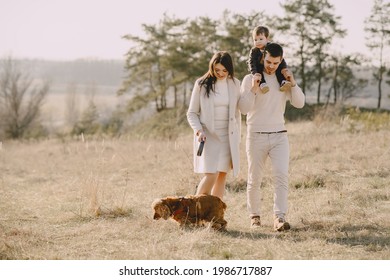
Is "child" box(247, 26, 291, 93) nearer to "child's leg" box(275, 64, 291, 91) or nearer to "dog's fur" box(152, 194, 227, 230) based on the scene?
"child's leg" box(275, 64, 291, 91)

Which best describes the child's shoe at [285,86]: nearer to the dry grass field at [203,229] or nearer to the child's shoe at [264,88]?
the child's shoe at [264,88]

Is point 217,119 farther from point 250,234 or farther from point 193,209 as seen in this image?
point 250,234

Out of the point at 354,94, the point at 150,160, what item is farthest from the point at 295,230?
the point at 354,94

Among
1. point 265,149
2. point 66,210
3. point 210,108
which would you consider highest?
point 210,108

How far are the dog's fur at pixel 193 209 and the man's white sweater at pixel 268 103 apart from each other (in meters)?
0.94

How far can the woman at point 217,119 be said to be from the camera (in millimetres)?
5023

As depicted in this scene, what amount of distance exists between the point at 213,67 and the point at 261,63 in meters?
0.53

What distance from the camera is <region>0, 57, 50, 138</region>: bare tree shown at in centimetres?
3503

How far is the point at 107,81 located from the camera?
81.1 meters

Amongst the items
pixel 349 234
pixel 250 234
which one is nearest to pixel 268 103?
pixel 250 234

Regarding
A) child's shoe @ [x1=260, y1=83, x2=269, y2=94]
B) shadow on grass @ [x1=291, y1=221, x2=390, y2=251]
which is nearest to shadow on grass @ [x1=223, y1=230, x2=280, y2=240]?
shadow on grass @ [x1=291, y1=221, x2=390, y2=251]

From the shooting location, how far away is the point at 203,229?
4.88 metres

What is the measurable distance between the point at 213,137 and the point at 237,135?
0.26 m

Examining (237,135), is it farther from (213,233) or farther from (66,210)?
(66,210)
